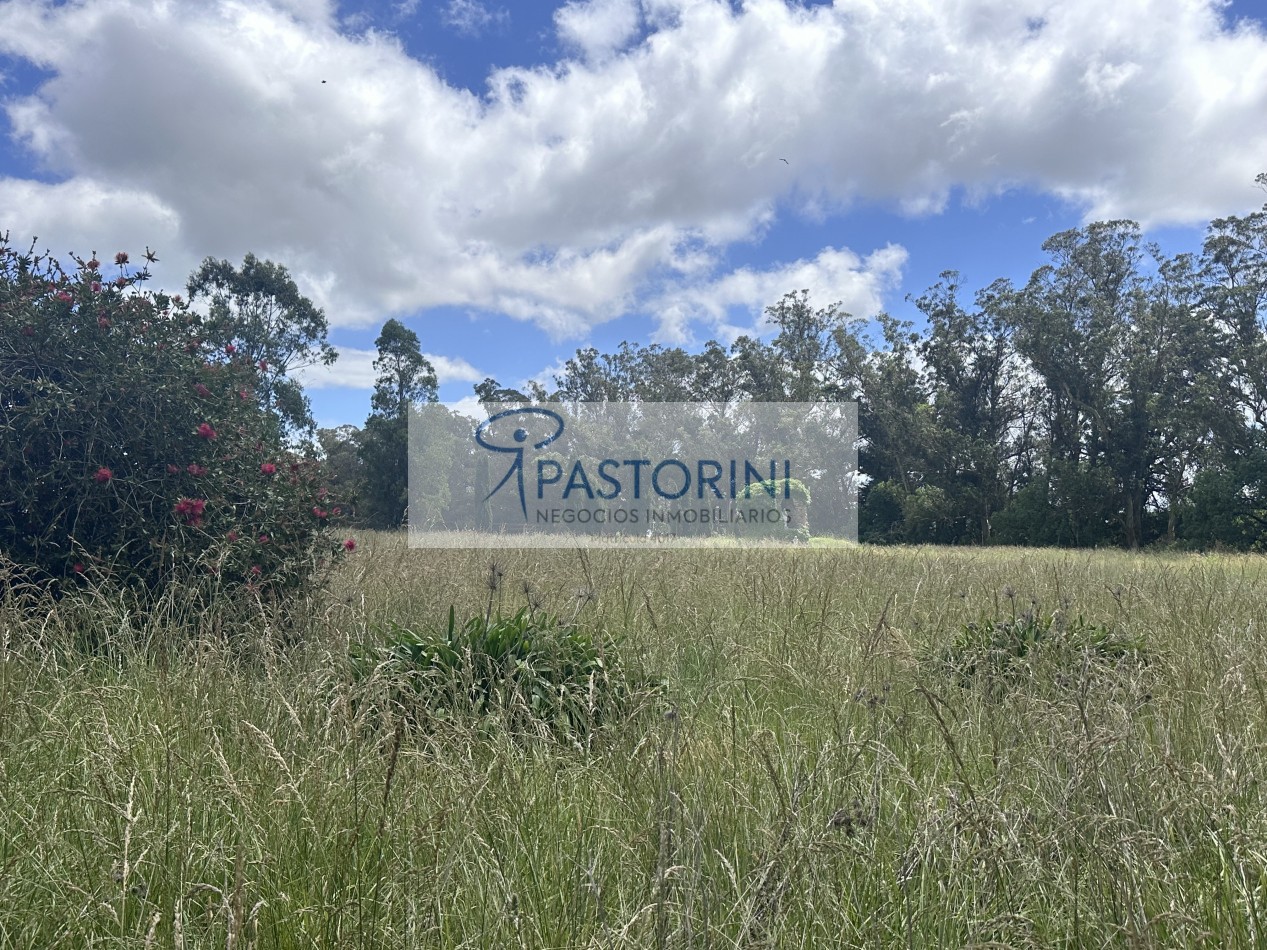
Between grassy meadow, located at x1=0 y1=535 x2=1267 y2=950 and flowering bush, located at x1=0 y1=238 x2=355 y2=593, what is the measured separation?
745 mm

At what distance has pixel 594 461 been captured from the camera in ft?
115

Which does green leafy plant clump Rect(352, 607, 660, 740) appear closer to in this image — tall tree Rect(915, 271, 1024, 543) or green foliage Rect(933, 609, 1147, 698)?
green foliage Rect(933, 609, 1147, 698)

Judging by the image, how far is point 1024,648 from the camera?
390 cm

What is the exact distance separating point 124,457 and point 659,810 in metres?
4.43

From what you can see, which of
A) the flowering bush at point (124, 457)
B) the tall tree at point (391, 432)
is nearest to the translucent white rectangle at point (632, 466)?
the tall tree at point (391, 432)

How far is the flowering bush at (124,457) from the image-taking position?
4395 mm

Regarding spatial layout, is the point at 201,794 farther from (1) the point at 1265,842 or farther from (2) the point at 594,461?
(2) the point at 594,461

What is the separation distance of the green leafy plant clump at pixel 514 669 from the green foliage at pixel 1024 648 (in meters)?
1.46

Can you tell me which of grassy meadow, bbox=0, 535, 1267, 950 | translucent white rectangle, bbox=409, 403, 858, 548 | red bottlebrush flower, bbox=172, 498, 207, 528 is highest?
translucent white rectangle, bbox=409, 403, 858, 548

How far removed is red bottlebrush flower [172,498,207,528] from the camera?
447 centimetres

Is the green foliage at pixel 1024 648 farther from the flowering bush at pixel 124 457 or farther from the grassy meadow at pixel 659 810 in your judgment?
the flowering bush at pixel 124 457

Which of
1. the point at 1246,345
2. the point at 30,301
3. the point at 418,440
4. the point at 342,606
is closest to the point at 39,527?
the point at 30,301

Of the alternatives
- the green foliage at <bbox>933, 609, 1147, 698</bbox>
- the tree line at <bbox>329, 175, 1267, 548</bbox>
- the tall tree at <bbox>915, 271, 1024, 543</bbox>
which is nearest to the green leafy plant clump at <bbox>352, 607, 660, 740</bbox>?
the green foliage at <bbox>933, 609, 1147, 698</bbox>

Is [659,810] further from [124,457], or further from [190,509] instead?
[124,457]
